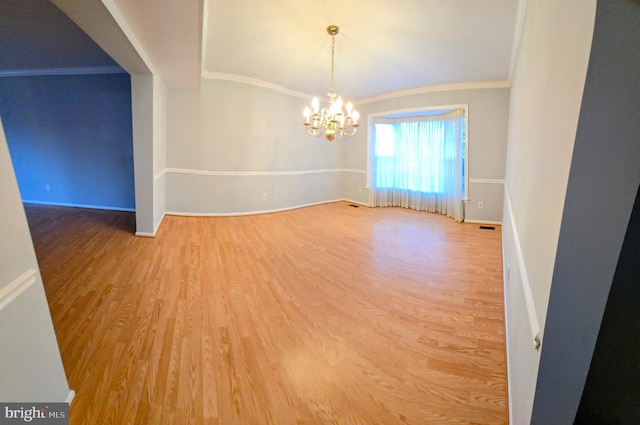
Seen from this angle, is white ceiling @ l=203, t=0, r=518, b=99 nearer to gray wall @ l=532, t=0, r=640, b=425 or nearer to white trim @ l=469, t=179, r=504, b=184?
white trim @ l=469, t=179, r=504, b=184

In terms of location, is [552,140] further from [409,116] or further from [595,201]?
[409,116]

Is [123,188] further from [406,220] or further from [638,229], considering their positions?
[638,229]

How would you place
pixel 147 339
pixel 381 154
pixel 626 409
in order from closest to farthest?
pixel 626 409 < pixel 147 339 < pixel 381 154

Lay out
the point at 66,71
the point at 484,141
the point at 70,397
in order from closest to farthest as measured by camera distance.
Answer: the point at 70,397 → the point at 484,141 → the point at 66,71

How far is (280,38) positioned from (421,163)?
13.2 ft

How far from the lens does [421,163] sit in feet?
20.4

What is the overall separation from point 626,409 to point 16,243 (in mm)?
2151

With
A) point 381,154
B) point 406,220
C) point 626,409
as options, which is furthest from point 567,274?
point 381,154

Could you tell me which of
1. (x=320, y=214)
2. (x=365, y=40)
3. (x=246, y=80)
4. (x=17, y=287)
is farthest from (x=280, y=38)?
(x=17, y=287)

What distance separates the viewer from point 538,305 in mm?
818

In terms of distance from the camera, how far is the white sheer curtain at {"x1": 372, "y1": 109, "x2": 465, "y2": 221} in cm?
552

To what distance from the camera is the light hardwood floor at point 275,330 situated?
1.35 metres

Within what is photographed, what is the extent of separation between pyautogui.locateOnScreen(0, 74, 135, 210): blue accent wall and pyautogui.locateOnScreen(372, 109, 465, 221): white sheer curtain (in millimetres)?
5461

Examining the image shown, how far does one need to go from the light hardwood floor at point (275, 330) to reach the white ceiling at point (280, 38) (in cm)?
226
